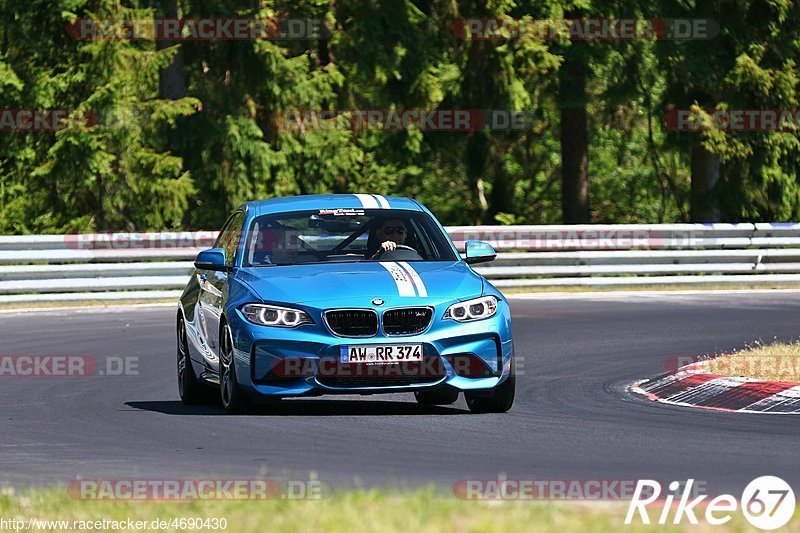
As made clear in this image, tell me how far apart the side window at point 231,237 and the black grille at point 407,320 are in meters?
1.84

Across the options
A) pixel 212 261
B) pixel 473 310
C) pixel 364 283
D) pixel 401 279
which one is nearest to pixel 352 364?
pixel 364 283

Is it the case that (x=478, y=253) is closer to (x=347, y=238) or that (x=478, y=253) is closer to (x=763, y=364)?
(x=347, y=238)

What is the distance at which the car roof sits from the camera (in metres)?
12.7

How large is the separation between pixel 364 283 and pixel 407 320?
42cm

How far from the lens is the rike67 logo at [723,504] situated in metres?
6.93

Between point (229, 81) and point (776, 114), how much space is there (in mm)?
10330

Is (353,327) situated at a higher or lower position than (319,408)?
higher

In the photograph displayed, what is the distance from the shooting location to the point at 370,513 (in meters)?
6.96

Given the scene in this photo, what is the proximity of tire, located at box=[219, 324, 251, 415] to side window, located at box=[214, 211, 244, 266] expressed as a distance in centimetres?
94

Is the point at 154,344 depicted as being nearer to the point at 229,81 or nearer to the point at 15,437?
the point at 15,437

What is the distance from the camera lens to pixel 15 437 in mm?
10688

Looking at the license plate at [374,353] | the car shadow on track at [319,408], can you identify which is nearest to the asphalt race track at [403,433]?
the car shadow on track at [319,408]

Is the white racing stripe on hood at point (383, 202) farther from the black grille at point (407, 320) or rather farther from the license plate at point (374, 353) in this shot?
the license plate at point (374, 353)

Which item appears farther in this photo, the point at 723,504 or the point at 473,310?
the point at 473,310
